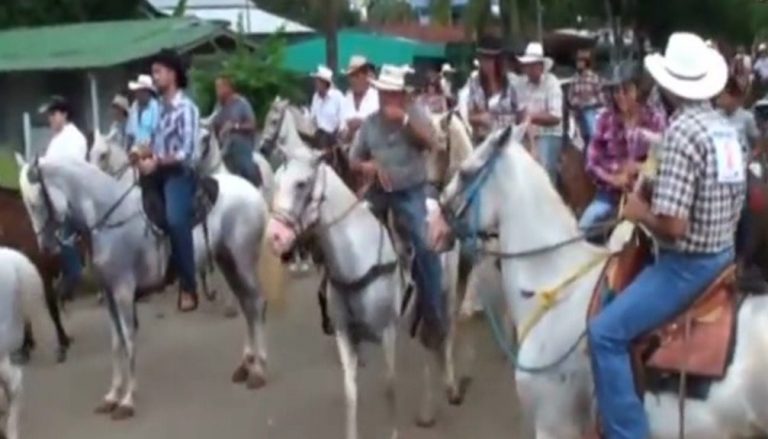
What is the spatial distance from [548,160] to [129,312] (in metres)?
3.84

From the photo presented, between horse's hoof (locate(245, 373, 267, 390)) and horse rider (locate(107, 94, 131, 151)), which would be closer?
horse's hoof (locate(245, 373, 267, 390))

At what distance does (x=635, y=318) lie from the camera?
7.50 meters

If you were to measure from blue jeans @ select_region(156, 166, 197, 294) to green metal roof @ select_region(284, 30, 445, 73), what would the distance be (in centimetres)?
2395

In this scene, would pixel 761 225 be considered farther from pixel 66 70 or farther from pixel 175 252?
pixel 66 70

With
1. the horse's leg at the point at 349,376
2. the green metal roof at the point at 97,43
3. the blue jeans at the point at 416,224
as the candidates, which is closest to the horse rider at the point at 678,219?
the horse's leg at the point at 349,376

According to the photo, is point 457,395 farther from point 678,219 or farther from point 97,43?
point 97,43

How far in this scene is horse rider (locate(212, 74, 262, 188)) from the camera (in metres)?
17.8

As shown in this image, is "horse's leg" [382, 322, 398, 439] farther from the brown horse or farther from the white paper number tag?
the brown horse

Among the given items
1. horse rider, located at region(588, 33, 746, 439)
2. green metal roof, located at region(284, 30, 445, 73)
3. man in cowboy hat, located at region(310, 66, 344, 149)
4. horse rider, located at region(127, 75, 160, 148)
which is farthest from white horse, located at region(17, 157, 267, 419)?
green metal roof, located at region(284, 30, 445, 73)

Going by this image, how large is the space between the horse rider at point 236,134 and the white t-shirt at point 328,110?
2.71 ft

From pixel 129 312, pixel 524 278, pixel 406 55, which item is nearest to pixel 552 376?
pixel 524 278

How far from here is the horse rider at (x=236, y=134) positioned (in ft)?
58.4

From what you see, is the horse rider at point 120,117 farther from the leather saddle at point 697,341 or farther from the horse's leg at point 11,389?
the leather saddle at point 697,341

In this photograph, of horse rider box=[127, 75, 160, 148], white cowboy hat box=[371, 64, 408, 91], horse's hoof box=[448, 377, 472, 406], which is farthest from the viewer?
horse rider box=[127, 75, 160, 148]
